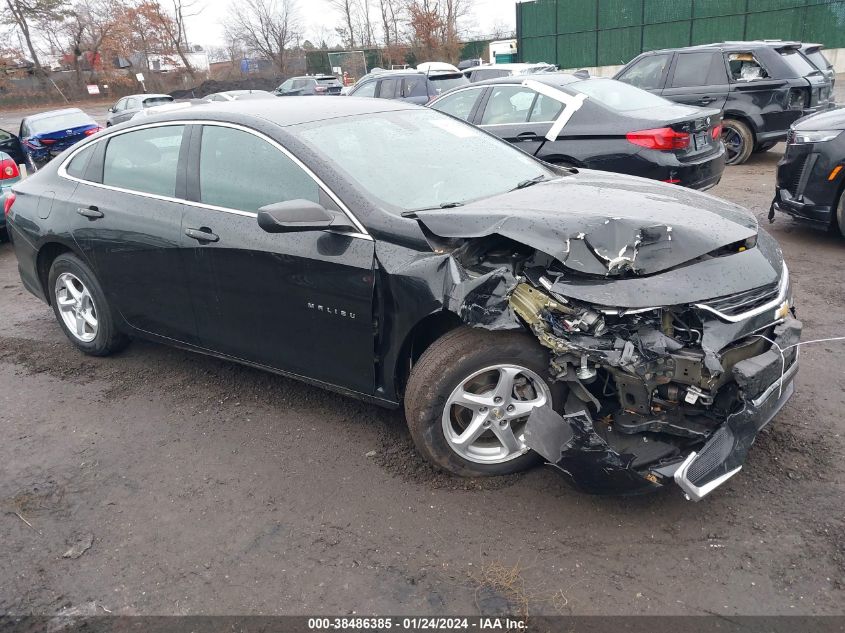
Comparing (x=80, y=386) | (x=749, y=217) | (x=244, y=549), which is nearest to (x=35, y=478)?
(x=80, y=386)

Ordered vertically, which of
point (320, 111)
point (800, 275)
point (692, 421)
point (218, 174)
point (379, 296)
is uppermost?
point (320, 111)

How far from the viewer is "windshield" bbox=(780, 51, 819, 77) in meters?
10.0

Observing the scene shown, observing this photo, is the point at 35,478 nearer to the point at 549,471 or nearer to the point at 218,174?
the point at 218,174

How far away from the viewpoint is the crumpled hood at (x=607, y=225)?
A: 9.50 ft

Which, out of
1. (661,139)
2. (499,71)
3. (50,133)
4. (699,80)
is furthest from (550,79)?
(50,133)

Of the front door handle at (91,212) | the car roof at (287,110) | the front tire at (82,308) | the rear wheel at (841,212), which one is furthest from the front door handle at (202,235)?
the rear wheel at (841,212)

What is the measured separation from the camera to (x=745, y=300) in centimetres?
290

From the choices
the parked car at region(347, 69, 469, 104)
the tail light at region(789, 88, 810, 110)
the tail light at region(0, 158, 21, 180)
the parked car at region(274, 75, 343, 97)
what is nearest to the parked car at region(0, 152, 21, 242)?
the tail light at region(0, 158, 21, 180)

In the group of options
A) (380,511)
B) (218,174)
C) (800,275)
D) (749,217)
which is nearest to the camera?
(380,511)

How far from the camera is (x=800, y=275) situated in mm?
5680

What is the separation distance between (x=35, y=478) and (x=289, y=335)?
59.1 inches

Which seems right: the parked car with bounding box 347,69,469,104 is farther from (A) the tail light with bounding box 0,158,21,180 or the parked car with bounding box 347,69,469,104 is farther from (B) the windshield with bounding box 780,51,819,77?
(A) the tail light with bounding box 0,158,21,180

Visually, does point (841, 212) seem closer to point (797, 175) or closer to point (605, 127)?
point (797, 175)

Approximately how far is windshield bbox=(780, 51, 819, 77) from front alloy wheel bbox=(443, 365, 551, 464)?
30.5ft
